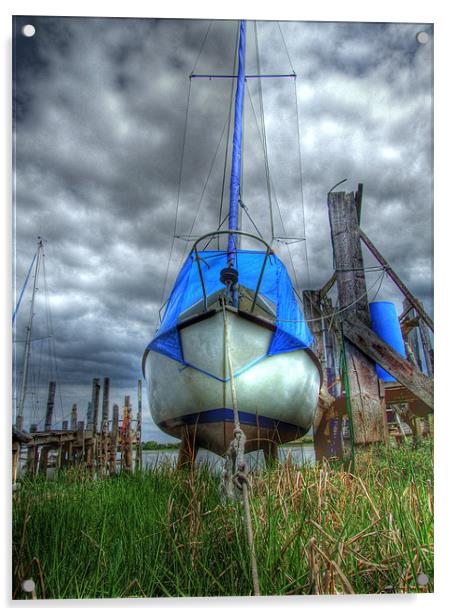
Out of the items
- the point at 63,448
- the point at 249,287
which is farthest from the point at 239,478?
the point at 63,448

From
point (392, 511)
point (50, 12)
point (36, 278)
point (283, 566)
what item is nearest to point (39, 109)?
point (50, 12)

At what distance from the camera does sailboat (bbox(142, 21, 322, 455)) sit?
2.87m

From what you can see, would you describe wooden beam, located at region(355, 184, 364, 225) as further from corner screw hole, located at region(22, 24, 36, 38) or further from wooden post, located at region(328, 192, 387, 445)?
corner screw hole, located at region(22, 24, 36, 38)

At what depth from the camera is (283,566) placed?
5.10 feet

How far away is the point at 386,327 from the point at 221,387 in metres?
1.07

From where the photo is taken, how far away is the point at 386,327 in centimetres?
268

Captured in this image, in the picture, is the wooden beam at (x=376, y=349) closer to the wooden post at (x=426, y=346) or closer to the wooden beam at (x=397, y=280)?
the wooden post at (x=426, y=346)

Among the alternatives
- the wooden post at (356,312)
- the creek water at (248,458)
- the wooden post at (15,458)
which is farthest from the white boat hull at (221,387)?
the wooden post at (15,458)

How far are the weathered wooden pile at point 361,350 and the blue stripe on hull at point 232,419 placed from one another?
0.20 metres

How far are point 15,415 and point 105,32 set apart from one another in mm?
1911

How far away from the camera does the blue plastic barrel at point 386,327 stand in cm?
266

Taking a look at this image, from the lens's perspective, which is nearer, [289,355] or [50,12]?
[50,12]

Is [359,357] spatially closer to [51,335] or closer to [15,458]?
[51,335]
